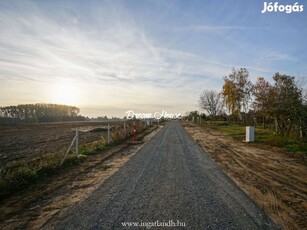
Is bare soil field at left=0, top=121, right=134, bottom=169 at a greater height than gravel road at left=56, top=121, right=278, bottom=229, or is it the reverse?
gravel road at left=56, top=121, right=278, bottom=229

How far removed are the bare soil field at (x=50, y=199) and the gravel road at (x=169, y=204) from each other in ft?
1.06

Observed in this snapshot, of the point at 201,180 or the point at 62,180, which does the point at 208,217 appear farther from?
the point at 62,180

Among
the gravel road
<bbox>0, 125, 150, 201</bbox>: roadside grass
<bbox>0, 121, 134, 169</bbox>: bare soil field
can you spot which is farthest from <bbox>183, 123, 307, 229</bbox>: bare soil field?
<bbox>0, 121, 134, 169</bbox>: bare soil field

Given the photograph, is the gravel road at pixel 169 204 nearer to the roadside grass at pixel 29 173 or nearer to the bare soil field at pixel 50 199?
the bare soil field at pixel 50 199

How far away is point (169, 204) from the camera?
544cm

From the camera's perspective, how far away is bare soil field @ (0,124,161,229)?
4730mm

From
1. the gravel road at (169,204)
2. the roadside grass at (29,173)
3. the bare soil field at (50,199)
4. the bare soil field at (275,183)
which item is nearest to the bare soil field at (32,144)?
the roadside grass at (29,173)

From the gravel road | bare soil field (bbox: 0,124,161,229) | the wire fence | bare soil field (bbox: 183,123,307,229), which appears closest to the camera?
the gravel road

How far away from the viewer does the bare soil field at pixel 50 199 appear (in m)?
4.73

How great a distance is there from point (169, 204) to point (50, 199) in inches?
118

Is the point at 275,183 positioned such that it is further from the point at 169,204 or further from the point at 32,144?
the point at 32,144

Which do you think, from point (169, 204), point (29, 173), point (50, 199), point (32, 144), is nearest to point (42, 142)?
point (32, 144)

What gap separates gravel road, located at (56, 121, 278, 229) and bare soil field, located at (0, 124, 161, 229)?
0.32 meters

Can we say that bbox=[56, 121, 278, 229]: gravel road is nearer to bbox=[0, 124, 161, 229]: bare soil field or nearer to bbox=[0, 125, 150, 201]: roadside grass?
bbox=[0, 124, 161, 229]: bare soil field
